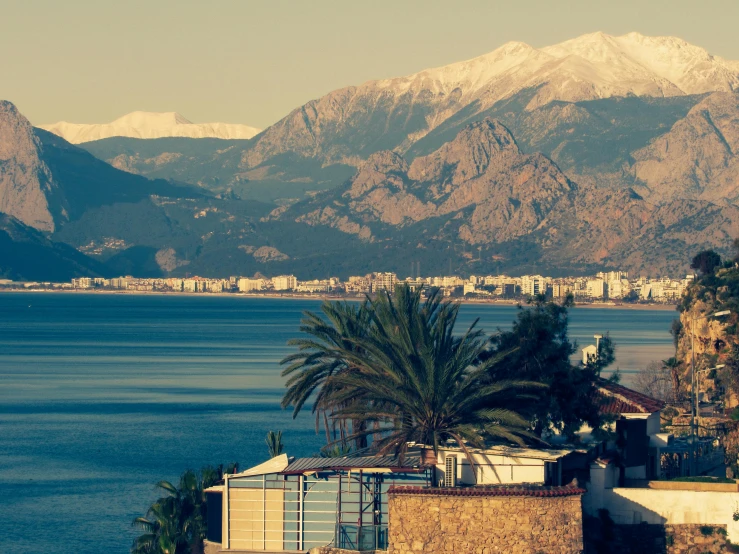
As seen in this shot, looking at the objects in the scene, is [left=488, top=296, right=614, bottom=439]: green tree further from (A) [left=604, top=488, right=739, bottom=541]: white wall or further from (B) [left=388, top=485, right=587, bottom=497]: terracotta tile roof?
(B) [left=388, top=485, right=587, bottom=497]: terracotta tile roof

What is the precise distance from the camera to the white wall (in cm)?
3316

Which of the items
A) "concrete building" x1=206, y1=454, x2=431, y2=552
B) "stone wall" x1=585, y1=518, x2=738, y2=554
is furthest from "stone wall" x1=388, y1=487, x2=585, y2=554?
"stone wall" x1=585, y1=518, x2=738, y2=554

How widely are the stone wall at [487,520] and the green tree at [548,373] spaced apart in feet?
28.2

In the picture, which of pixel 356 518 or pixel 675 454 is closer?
pixel 356 518

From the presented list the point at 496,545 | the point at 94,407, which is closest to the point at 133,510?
the point at 496,545

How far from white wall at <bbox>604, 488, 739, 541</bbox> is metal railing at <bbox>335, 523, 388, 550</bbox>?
6306 mm

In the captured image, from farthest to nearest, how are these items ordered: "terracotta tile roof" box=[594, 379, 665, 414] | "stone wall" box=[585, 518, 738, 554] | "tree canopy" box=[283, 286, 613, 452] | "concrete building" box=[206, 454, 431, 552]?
1. "terracotta tile roof" box=[594, 379, 665, 414]
2. "tree canopy" box=[283, 286, 613, 452]
3. "stone wall" box=[585, 518, 738, 554]
4. "concrete building" box=[206, 454, 431, 552]

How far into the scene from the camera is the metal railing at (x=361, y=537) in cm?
3052

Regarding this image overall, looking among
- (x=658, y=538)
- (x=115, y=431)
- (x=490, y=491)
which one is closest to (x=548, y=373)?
(x=658, y=538)

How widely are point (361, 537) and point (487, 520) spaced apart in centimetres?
335

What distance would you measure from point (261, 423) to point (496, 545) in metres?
66.7

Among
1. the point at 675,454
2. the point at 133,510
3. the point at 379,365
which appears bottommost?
the point at 133,510

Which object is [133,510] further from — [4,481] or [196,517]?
[196,517]

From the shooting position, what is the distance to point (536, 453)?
3294 centimetres
